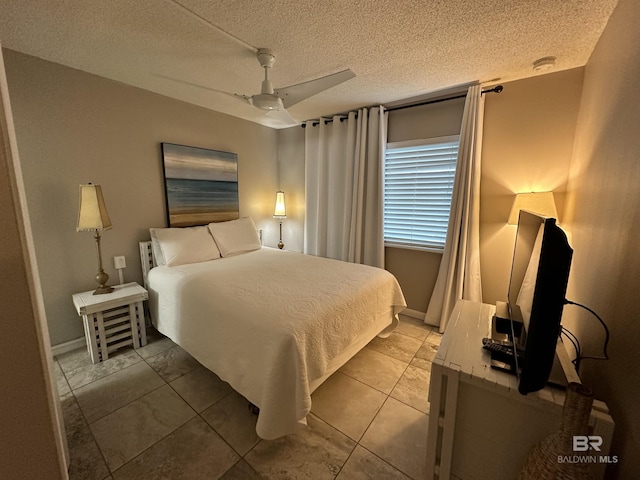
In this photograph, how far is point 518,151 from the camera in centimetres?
228

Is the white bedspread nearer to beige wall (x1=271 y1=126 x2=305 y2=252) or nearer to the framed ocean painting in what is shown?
the framed ocean painting

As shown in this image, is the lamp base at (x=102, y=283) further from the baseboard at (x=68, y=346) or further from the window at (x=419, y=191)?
the window at (x=419, y=191)

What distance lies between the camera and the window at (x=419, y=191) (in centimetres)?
268

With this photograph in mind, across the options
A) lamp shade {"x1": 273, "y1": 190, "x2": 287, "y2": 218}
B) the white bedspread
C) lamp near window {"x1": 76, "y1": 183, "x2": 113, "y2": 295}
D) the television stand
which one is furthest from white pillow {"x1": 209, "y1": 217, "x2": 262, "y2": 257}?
the television stand

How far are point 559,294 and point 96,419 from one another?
2456mm

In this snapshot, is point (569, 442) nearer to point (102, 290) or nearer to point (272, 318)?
point (272, 318)

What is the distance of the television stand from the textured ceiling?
1855 mm

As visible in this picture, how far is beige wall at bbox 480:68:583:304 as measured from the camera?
2076 millimetres

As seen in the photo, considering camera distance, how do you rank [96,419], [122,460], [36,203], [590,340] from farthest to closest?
1. [36,203]
2. [96,419]
3. [122,460]
4. [590,340]

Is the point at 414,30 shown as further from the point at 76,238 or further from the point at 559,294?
the point at 76,238

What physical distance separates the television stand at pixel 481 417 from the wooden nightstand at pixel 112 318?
95.1 inches

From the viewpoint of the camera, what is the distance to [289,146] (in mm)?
3895

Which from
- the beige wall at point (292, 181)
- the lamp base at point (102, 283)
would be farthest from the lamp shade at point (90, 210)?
the beige wall at point (292, 181)

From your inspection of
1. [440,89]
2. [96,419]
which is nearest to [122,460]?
[96,419]
